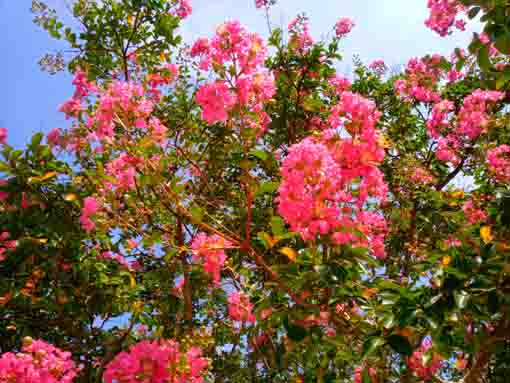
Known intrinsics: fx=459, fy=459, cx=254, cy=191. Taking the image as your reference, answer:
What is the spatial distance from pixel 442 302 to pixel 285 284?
55 cm

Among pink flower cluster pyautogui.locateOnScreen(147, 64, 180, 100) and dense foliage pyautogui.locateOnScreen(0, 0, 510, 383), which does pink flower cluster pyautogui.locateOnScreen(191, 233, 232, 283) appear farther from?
pink flower cluster pyautogui.locateOnScreen(147, 64, 180, 100)

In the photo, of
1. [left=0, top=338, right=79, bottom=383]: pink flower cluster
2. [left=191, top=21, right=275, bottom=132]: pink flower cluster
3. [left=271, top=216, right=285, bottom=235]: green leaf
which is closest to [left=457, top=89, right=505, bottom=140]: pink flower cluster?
[left=191, top=21, right=275, bottom=132]: pink flower cluster

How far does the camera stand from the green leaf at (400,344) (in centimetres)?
161

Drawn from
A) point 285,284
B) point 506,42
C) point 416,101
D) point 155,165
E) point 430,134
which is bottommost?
point 285,284

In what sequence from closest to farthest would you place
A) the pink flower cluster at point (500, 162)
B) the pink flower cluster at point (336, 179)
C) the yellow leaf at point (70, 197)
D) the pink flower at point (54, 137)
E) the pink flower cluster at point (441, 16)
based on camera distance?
1. the pink flower cluster at point (336, 179)
2. the yellow leaf at point (70, 197)
3. the pink flower cluster at point (500, 162)
4. the pink flower cluster at point (441, 16)
5. the pink flower at point (54, 137)

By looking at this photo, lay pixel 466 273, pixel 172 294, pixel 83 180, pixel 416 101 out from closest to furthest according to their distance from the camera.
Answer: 1. pixel 466 273
2. pixel 83 180
3. pixel 172 294
4. pixel 416 101

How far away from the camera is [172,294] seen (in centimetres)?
322

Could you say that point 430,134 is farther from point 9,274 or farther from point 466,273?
point 9,274

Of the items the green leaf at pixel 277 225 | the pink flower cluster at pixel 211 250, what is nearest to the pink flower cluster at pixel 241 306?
the pink flower cluster at pixel 211 250

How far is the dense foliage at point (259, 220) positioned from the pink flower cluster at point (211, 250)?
0.03 feet

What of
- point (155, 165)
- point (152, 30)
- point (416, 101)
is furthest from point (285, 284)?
point (416, 101)

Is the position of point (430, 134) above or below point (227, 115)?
above

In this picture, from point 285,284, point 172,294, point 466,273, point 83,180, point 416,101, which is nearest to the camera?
point 466,273

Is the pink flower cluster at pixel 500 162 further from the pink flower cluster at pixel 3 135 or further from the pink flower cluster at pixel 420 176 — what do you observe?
Answer: the pink flower cluster at pixel 3 135
